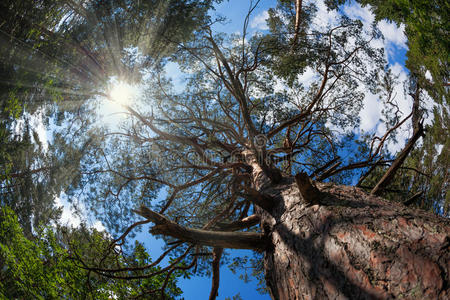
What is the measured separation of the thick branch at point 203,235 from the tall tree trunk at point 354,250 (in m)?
0.15

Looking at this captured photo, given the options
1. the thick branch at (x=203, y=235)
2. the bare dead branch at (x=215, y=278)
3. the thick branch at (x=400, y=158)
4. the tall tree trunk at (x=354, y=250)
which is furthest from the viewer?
the bare dead branch at (x=215, y=278)

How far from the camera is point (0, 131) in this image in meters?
2.24

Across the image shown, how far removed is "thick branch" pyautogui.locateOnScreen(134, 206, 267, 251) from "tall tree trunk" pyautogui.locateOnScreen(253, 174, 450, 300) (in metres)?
0.15

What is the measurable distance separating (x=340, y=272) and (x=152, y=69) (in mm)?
5037

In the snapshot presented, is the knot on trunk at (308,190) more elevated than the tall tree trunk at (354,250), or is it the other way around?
the knot on trunk at (308,190)

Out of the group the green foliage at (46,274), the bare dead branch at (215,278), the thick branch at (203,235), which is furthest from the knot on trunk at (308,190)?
the green foliage at (46,274)

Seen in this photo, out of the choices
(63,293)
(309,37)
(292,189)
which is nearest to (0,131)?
(63,293)

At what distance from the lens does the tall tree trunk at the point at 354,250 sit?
988 mm

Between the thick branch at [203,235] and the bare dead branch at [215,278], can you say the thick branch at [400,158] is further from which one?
the bare dead branch at [215,278]

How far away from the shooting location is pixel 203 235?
65.4 inches

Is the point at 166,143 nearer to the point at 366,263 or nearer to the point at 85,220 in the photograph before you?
the point at 85,220

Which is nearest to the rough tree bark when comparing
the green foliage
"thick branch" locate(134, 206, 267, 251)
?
"thick branch" locate(134, 206, 267, 251)

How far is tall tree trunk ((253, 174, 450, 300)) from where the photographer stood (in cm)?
99

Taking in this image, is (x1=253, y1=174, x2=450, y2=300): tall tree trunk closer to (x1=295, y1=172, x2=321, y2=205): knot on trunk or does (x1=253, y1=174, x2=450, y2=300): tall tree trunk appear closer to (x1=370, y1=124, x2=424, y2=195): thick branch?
(x1=295, y1=172, x2=321, y2=205): knot on trunk
